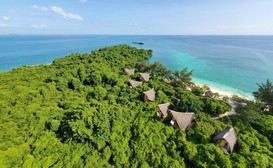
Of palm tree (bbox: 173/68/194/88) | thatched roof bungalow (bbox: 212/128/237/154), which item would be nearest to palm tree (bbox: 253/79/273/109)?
palm tree (bbox: 173/68/194/88)

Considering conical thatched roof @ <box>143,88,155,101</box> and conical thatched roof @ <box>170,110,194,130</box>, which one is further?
conical thatched roof @ <box>143,88,155,101</box>

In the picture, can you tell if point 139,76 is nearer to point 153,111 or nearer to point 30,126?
point 153,111

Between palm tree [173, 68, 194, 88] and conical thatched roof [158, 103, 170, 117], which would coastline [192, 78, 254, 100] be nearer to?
palm tree [173, 68, 194, 88]

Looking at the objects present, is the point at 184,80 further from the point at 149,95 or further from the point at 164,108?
the point at 164,108

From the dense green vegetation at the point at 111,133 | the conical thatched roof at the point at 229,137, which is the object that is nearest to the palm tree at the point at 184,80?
the dense green vegetation at the point at 111,133

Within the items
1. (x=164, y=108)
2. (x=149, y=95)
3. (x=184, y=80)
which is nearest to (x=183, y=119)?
(x=164, y=108)

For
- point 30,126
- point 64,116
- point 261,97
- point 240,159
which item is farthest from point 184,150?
point 261,97
